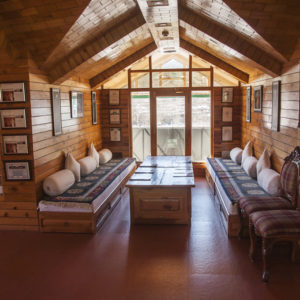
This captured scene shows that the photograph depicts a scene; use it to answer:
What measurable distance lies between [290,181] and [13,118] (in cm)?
333

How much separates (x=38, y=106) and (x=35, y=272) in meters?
2.07

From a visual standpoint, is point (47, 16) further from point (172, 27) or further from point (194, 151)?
point (194, 151)

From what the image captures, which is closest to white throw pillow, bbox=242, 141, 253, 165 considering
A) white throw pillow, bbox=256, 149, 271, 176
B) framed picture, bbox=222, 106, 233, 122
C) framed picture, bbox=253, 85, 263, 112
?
framed picture, bbox=253, 85, 263, 112

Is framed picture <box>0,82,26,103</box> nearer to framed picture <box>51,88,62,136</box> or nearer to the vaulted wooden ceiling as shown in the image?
the vaulted wooden ceiling

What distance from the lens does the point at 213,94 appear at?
22.7 ft

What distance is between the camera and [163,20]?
14.6ft

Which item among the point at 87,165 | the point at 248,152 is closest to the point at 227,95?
the point at 248,152

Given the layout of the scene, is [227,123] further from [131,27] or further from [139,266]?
[139,266]

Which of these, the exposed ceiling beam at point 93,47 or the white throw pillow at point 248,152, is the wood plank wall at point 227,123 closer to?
the white throw pillow at point 248,152

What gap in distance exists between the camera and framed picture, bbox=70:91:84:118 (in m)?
5.35

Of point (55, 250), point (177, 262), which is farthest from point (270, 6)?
point (55, 250)

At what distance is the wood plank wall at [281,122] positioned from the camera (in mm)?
3783

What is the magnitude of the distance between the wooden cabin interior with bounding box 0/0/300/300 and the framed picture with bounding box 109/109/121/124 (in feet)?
2.82

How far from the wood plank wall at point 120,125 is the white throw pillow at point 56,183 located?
281 cm
